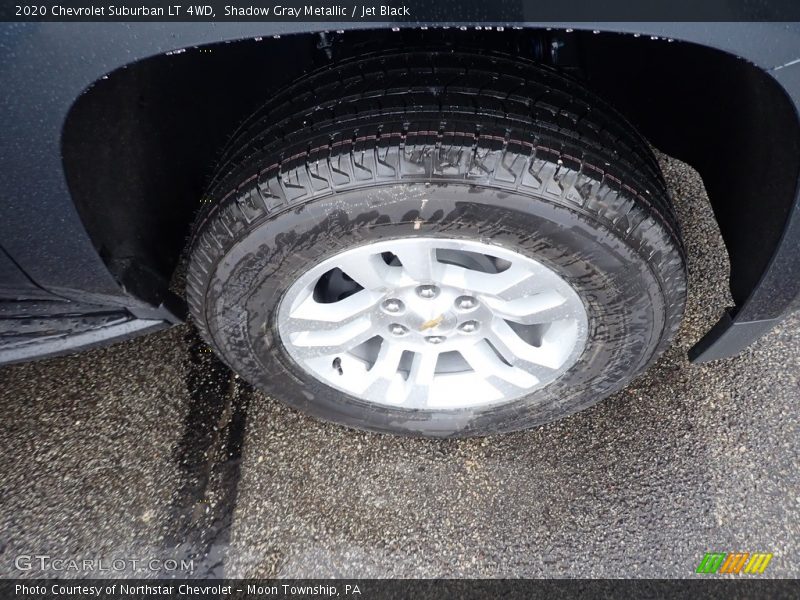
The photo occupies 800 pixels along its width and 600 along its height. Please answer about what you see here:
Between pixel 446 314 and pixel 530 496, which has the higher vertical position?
pixel 446 314

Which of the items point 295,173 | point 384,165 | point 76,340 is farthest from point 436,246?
point 76,340

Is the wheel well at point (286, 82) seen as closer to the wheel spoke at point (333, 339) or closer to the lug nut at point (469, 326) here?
the wheel spoke at point (333, 339)

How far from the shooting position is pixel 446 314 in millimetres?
1707

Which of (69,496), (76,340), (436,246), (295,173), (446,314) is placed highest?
(295,173)

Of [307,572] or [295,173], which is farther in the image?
[307,572]

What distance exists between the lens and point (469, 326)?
1760mm

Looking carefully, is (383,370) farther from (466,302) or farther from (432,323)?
(466,302)

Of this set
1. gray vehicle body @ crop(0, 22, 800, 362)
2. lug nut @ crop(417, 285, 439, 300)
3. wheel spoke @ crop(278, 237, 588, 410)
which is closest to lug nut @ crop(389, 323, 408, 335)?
wheel spoke @ crop(278, 237, 588, 410)

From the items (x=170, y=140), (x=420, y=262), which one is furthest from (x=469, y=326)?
(x=170, y=140)

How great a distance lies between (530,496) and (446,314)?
0.62 m

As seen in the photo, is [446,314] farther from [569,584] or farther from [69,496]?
[69,496]

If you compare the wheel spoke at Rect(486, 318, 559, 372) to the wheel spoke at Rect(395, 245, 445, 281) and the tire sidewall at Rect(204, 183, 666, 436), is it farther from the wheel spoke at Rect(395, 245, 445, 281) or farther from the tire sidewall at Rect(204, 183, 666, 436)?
the wheel spoke at Rect(395, 245, 445, 281)

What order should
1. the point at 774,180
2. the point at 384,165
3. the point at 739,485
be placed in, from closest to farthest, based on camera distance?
the point at 384,165 → the point at 774,180 → the point at 739,485

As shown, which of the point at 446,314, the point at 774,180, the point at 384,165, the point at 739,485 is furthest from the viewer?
the point at 739,485
